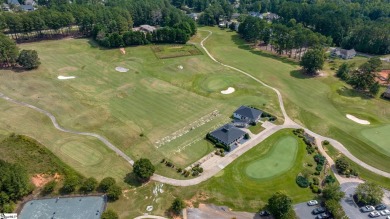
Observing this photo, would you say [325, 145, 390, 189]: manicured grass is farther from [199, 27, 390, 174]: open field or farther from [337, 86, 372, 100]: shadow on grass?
[337, 86, 372, 100]: shadow on grass

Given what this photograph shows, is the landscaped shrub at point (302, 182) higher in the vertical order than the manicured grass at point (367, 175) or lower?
higher

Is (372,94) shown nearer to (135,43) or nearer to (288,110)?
(288,110)

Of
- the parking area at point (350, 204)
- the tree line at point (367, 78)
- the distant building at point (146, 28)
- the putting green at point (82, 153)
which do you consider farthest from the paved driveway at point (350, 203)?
the distant building at point (146, 28)

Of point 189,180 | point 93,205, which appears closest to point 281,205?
point 189,180

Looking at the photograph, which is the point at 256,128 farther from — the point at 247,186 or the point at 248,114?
the point at 247,186

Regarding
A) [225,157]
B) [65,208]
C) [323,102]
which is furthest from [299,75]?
[65,208]

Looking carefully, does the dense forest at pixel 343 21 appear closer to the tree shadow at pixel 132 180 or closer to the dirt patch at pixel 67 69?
the dirt patch at pixel 67 69
